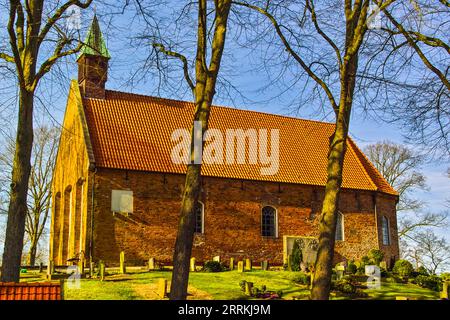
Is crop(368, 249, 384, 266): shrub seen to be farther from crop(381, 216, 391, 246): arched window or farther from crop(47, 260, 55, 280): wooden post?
crop(47, 260, 55, 280): wooden post

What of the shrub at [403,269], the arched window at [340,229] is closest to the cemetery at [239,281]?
the shrub at [403,269]

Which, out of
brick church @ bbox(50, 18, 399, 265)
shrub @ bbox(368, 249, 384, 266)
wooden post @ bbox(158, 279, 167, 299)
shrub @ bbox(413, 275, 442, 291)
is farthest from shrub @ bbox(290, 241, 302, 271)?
wooden post @ bbox(158, 279, 167, 299)

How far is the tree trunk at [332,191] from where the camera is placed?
9.56 metres

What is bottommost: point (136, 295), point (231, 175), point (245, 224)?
point (136, 295)

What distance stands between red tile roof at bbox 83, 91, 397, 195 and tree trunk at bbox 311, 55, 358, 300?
14238mm

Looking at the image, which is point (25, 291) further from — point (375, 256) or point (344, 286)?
point (375, 256)

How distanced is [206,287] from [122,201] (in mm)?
7097

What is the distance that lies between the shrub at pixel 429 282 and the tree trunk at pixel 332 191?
12.6 m

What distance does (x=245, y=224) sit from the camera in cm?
2514

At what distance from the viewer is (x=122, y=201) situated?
75.2 feet
